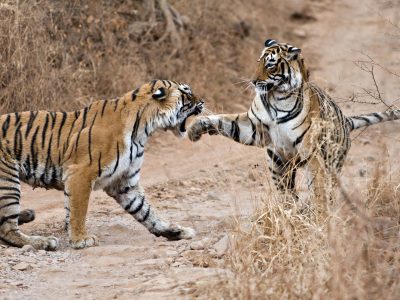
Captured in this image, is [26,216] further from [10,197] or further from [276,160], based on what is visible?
[276,160]

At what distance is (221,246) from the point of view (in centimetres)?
570

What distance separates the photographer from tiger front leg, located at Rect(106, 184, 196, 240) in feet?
21.9

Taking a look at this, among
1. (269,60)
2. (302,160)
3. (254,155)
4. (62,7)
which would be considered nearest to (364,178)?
(302,160)

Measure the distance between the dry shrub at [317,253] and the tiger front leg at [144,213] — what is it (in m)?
1.16

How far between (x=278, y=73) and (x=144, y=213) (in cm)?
146

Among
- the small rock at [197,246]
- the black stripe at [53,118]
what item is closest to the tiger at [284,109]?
the small rock at [197,246]

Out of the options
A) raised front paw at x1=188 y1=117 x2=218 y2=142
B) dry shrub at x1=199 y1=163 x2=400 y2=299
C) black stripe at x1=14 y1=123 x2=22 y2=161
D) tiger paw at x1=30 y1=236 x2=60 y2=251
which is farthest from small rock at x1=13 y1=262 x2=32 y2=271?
raised front paw at x1=188 y1=117 x2=218 y2=142

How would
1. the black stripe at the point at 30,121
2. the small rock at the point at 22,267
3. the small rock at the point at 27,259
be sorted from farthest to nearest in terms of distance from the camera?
1. the black stripe at the point at 30,121
2. the small rock at the point at 27,259
3. the small rock at the point at 22,267

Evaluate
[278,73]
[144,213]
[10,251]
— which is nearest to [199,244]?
[144,213]

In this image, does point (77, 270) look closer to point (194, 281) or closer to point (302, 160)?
point (194, 281)

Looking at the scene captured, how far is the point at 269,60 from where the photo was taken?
6.64 m

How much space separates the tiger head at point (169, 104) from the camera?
6.56 m

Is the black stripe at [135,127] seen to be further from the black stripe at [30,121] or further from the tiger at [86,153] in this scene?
the black stripe at [30,121]

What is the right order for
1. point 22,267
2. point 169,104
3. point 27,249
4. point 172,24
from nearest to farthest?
point 22,267 → point 27,249 → point 169,104 → point 172,24
